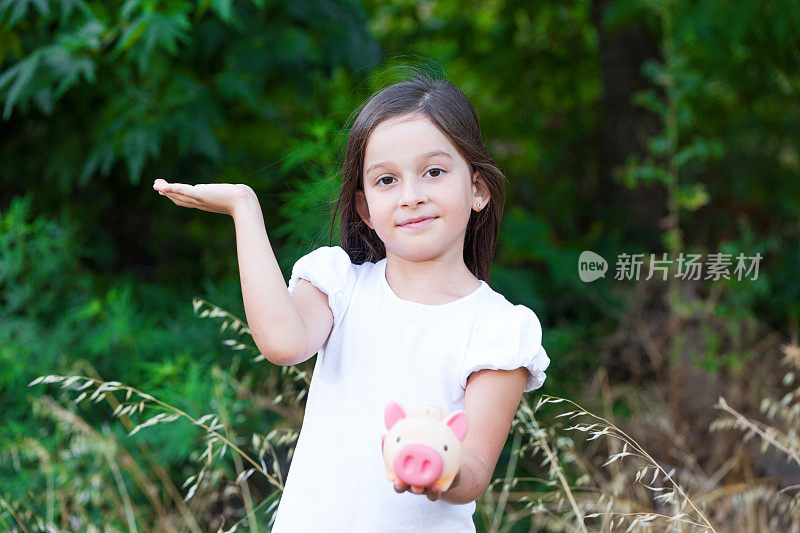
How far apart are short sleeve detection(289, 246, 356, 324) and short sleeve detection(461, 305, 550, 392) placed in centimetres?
24

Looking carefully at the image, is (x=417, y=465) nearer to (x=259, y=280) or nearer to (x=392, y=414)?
(x=392, y=414)

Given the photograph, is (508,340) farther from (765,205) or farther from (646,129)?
(765,205)

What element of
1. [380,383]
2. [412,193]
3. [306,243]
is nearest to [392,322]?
[380,383]

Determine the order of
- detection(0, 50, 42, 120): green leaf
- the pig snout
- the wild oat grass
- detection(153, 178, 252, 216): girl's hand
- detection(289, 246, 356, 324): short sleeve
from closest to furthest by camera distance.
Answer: the pig snout < detection(153, 178, 252, 216): girl's hand < detection(289, 246, 356, 324): short sleeve < the wild oat grass < detection(0, 50, 42, 120): green leaf

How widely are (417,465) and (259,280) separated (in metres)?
0.40

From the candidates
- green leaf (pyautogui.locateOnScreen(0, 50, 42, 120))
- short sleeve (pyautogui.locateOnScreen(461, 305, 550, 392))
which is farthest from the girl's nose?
green leaf (pyautogui.locateOnScreen(0, 50, 42, 120))

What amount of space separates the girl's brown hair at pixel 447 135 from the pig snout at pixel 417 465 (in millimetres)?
575

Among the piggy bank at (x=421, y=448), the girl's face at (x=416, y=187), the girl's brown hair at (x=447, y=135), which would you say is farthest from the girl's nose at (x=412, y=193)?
the piggy bank at (x=421, y=448)

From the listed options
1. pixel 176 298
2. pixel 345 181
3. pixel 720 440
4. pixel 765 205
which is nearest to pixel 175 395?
pixel 176 298

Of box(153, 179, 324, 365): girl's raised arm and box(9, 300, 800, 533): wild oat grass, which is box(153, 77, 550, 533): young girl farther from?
box(9, 300, 800, 533): wild oat grass

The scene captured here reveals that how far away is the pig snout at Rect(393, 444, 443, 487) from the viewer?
1.02 m

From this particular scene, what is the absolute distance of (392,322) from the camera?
141 centimetres

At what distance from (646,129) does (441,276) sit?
3877 mm

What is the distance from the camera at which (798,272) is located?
4391 mm
